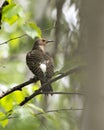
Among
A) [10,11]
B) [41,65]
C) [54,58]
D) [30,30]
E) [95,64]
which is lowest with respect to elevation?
[54,58]

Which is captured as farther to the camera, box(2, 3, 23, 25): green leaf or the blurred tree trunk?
box(2, 3, 23, 25): green leaf

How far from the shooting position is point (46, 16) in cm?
656

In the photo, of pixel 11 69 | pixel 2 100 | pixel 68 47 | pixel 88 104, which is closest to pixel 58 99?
pixel 11 69

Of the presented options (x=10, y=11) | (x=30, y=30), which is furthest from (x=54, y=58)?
(x=10, y=11)

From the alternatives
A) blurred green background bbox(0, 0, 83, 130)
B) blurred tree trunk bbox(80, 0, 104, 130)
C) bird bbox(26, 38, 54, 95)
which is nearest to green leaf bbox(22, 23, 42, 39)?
blurred green background bbox(0, 0, 83, 130)

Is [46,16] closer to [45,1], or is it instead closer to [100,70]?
[45,1]

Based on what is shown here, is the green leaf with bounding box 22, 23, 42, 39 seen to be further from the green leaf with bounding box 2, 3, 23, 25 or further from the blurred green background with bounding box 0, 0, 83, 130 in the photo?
the green leaf with bounding box 2, 3, 23, 25

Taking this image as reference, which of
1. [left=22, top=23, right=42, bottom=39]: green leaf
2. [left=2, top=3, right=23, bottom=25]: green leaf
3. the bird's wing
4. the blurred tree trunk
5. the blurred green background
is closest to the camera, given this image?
the blurred tree trunk

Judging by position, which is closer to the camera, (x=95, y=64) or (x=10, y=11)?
(x=95, y=64)

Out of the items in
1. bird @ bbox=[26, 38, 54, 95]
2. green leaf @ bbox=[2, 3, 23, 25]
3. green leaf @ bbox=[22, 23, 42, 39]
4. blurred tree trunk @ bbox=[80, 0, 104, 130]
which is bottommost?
bird @ bbox=[26, 38, 54, 95]

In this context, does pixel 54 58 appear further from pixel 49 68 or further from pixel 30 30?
pixel 30 30

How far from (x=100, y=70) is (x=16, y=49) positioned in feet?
25.1

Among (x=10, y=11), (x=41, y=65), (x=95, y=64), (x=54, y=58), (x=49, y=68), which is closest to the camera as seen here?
(x=95, y=64)

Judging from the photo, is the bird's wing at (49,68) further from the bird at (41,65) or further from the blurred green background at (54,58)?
the blurred green background at (54,58)
